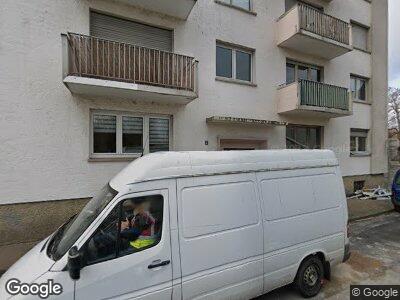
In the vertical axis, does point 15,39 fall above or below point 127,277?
above

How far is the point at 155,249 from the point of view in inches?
116

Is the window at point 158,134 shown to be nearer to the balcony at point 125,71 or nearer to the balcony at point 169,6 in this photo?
the balcony at point 125,71

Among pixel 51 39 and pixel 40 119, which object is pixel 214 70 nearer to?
pixel 51 39

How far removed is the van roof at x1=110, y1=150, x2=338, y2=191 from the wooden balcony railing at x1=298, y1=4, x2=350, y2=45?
7.15 meters

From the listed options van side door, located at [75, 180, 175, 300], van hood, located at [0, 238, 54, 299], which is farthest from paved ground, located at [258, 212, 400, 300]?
van hood, located at [0, 238, 54, 299]

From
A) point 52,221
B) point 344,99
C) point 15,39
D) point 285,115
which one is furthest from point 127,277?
point 344,99

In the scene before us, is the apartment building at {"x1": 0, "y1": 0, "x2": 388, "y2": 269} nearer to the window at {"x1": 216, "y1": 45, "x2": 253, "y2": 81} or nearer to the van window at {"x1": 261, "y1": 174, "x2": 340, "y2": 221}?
the window at {"x1": 216, "y1": 45, "x2": 253, "y2": 81}

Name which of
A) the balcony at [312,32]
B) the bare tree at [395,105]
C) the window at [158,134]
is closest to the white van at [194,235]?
the window at [158,134]

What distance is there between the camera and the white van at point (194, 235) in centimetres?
271

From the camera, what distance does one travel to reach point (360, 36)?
13.5 m

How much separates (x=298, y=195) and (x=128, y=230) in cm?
251

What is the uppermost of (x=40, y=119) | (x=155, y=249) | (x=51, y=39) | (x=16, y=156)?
(x=51, y=39)

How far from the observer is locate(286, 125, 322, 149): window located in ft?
35.8

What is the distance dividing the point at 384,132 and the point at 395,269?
37.2ft
